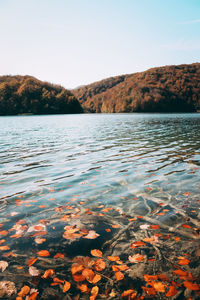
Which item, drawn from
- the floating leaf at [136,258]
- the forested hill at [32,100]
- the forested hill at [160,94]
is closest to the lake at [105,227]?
the floating leaf at [136,258]

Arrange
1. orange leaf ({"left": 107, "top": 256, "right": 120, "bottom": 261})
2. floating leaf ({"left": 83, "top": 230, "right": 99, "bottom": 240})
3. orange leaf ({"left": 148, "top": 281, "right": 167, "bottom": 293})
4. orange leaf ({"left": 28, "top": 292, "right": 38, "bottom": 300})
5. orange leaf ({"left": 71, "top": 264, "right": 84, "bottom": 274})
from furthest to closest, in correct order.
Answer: floating leaf ({"left": 83, "top": 230, "right": 99, "bottom": 240}) < orange leaf ({"left": 107, "top": 256, "right": 120, "bottom": 261}) < orange leaf ({"left": 71, "top": 264, "right": 84, "bottom": 274}) < orange leaf ({"left": 148, "top": 281, "right": 167, "bottom": 293}) < orange leaf ({"left": 28, "top": 292, "right": 38, "bottom": 300})

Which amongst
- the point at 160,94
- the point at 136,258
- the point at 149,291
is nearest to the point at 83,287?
the point at 149,291

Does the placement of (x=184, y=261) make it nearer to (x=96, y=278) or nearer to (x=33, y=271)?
(x=96, y=278)

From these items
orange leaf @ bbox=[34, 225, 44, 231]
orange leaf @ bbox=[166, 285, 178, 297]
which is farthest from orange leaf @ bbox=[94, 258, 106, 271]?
orange leaf @ bbox=[34, 225, 44, 231]

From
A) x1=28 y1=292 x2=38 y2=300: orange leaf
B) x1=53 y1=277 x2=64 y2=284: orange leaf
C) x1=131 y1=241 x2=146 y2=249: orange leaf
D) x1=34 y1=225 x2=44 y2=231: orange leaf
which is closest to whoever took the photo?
x1=28 y1=292 x2=38 y2=300: orange leaf

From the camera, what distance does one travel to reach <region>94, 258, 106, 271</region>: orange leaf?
3188mm

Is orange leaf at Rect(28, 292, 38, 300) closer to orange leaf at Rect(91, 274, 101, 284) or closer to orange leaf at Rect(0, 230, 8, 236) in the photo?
orange leaf at Rect(91, 274, 101, 284)

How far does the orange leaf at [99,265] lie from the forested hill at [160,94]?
140m

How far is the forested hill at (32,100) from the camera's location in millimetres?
123312

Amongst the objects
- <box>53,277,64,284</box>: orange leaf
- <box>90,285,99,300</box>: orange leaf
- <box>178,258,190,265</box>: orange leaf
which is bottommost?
<box>178,258,190,265</box>: orange leaf

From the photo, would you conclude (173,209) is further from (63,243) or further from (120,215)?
(63,243)

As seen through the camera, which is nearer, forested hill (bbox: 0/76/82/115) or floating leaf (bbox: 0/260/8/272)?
floating leaf (bbox: 0/260/8/272)

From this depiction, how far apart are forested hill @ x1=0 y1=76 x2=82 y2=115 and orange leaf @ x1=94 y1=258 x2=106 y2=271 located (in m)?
133

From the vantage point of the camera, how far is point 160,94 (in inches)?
5738
